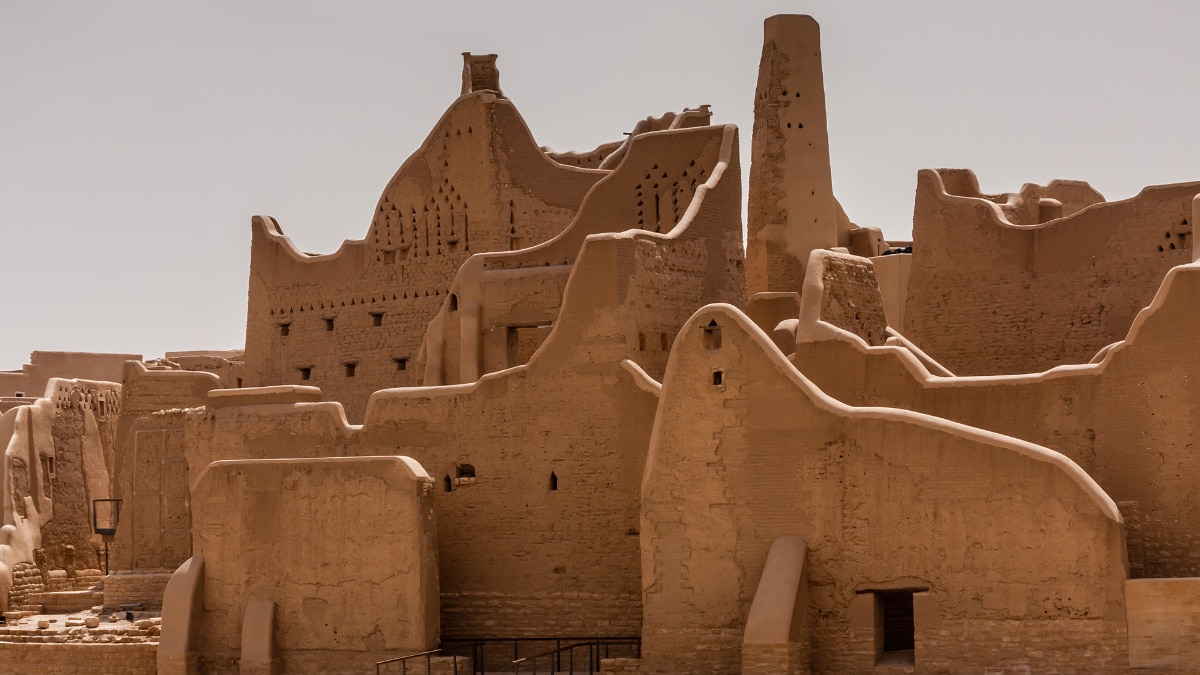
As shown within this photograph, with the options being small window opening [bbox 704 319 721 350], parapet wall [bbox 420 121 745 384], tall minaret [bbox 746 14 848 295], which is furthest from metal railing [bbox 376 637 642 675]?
tall minaret [bbox 746 14 848 295]

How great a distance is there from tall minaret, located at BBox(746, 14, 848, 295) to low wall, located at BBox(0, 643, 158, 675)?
32.6 ft

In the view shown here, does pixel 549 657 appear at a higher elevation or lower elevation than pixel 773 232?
lower

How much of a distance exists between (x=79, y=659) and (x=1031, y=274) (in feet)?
44.1

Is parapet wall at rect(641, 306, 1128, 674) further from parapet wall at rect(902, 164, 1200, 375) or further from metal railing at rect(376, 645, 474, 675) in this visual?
parapet wall at rect(902, 164, 1200, 375)

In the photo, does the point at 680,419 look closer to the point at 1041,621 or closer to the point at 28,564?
the point at 1041,621

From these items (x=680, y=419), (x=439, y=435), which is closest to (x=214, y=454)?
(x=439, y=435)

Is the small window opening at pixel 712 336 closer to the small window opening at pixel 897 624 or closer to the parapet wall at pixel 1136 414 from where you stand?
the parapet wall at pixel 1136 414

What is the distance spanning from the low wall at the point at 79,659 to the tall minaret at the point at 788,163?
995 centimetres

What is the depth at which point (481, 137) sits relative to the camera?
29328 mm

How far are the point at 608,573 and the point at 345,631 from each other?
10.3 feet

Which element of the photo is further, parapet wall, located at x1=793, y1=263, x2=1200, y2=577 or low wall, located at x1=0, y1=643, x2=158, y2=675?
low wall, located at x1=0, y1=643, x2=158, y2=675

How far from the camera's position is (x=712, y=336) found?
20750 millimetres

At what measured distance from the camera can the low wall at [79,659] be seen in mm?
24453

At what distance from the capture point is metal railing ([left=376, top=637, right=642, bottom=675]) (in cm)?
2192
